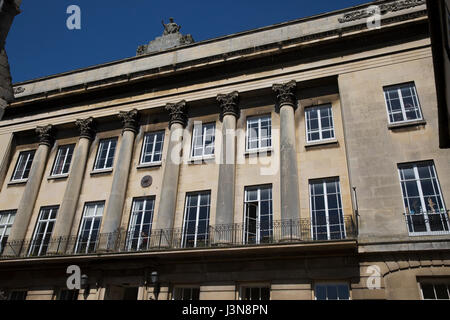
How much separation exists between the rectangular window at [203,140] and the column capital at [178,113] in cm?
76

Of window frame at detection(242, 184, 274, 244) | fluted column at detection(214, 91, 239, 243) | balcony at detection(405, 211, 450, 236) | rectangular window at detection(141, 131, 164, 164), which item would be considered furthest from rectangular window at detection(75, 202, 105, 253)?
balcony at detection(405, 211, 450, 236)

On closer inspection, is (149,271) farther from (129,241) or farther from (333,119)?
(333,119)

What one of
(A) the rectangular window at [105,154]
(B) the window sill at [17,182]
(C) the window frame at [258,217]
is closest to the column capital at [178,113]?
(A) the rectangular window at [105,154]

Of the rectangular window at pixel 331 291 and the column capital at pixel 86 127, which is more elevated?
the column capital at pixel 86 127

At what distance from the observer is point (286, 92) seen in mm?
17453

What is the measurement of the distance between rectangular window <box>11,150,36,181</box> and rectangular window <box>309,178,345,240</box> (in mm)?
16585

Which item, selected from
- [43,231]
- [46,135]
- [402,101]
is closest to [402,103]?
[402,101]

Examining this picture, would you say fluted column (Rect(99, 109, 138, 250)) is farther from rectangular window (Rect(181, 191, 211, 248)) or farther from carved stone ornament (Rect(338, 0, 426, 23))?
carved stone ornament (Rect(338, 0, 426, 23))

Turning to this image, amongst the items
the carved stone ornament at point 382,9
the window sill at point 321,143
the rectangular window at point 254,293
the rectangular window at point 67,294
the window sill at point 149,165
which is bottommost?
the rectangular window at point 254,293

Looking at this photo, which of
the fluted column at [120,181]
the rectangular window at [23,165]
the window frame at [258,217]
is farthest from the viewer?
the rectangular window at [23,165]

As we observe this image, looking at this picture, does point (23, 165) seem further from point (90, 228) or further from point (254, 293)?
point (254, 293)

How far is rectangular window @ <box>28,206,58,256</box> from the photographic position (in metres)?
18.4

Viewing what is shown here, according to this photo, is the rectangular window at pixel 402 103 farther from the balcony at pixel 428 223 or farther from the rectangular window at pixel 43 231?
the rectangular window at pixel 43 231

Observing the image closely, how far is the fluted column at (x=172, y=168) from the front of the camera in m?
16.5
